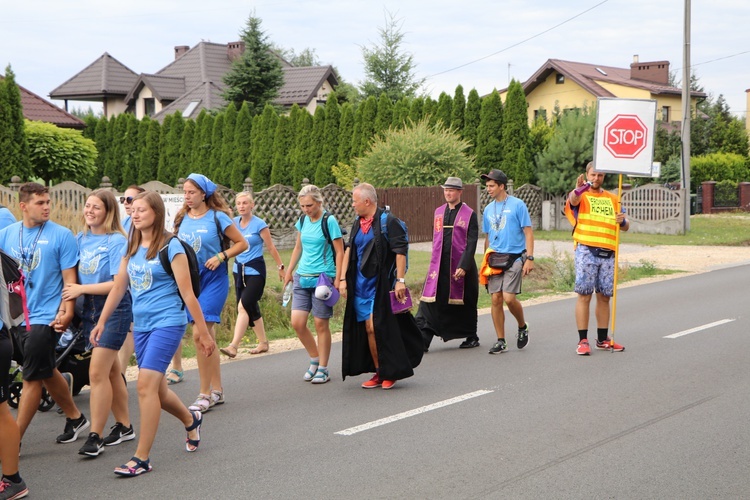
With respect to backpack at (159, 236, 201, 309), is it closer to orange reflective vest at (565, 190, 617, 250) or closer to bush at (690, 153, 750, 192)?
orange reflective vest at (565, 190, 617, 250)

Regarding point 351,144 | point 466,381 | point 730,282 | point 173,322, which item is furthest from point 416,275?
point 351,144

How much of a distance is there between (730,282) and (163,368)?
13.7m

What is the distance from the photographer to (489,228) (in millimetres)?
10172

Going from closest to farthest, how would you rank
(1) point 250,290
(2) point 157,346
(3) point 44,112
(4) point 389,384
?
(2) point 157,346 < (4) point 389,384 < (1) point 250,290 < (3) point 44,112

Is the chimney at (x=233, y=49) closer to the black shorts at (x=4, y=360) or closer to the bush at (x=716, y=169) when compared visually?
the bush at (x=716, y=169)

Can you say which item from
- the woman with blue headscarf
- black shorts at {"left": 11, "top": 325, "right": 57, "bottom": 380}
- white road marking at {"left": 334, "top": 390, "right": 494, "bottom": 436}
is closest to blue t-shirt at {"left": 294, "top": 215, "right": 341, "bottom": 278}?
the woman with blue headscarf

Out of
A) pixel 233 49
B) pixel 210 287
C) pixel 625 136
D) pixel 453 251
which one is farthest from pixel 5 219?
pixel 233 49

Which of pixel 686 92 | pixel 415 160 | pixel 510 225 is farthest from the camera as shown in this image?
pixel 686 92

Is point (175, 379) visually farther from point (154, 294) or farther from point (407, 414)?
point (154, 294)

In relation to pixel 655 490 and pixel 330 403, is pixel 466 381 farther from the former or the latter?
pixel 655 490

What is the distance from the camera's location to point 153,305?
5.97 m

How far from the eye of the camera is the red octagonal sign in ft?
34.9

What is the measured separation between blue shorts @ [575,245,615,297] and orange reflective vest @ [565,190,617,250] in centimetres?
13

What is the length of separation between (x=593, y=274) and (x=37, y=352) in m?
5.77
